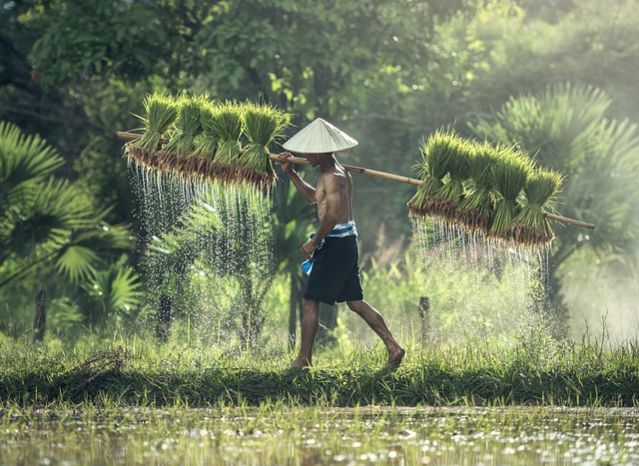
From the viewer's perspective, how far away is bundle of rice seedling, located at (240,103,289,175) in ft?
42.2

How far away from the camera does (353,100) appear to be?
22.0 metres

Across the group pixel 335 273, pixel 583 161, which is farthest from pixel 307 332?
pixel 583 161

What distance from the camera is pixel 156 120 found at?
12906 mm

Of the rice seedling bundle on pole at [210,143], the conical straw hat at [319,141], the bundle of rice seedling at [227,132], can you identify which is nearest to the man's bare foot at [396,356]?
the conical straw hat at [319,141]

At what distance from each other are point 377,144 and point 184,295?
62.1 ft

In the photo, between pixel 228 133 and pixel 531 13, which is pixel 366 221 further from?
pixel 228 133

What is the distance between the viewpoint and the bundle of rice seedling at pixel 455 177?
12.8m

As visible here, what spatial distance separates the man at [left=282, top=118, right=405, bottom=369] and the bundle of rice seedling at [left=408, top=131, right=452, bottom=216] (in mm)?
679

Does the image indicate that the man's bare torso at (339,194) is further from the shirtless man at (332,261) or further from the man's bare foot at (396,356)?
the man's bare foot at (396,356)

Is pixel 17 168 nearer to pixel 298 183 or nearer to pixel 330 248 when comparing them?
pixel 298 183

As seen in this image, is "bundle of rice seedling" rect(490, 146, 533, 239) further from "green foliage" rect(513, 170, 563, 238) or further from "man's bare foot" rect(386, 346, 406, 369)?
"man's bare foot" rect(386, 346, 406, 369)

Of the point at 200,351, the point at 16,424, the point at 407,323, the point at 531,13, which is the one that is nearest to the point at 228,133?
the point at 200,351

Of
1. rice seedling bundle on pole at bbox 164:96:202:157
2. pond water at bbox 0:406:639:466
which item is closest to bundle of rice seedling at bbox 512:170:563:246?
pond water at bbox 0:406:639:466

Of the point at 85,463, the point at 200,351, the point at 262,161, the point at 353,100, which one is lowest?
the point at 85,463
